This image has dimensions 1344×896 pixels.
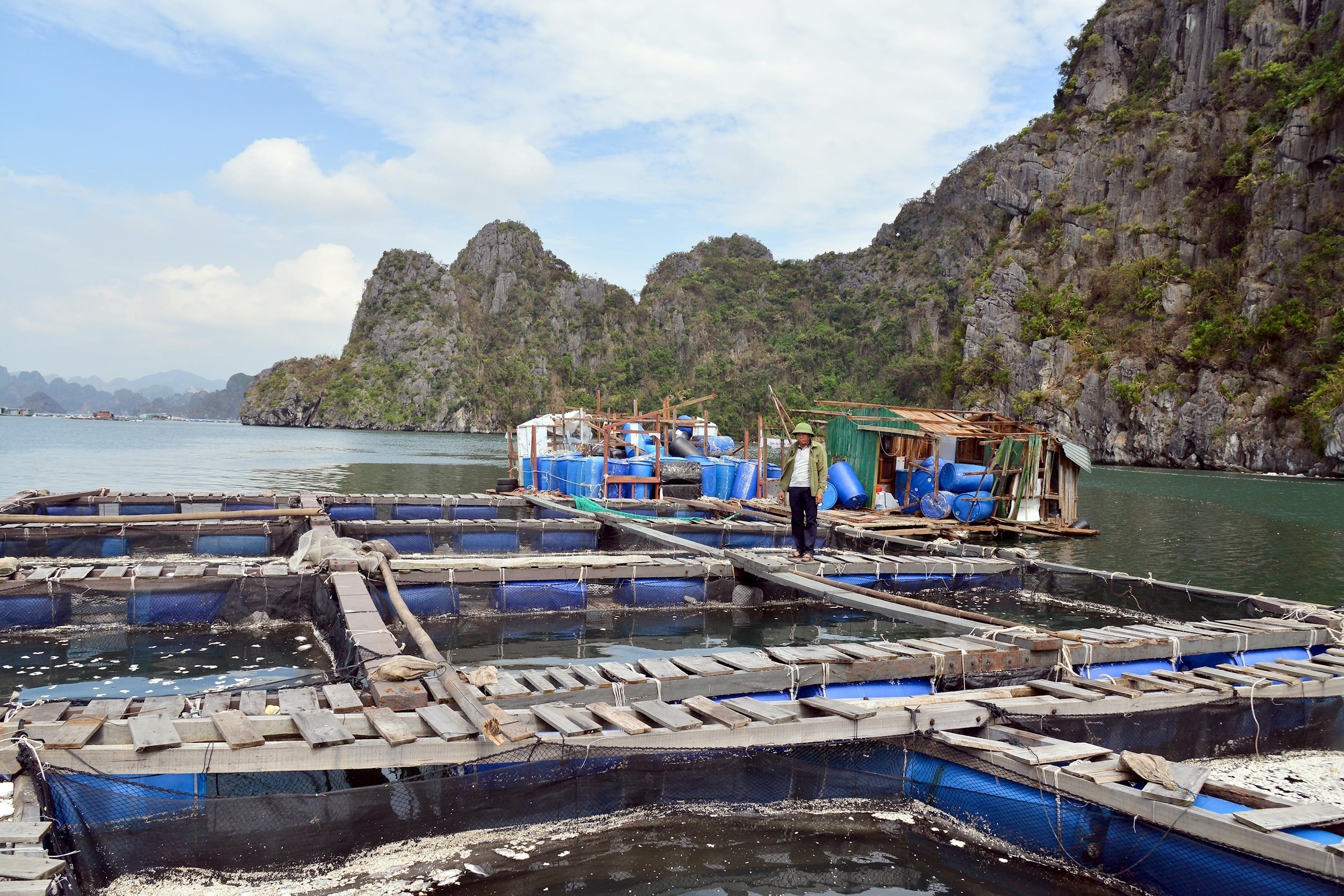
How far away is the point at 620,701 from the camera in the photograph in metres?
5.63

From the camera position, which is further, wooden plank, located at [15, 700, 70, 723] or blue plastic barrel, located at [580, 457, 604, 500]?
blue plastic barrel, located at [580, 457, 604, 500]

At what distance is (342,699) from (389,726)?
0.67 m

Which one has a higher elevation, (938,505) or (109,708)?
(938,505)

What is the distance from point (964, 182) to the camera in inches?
3504

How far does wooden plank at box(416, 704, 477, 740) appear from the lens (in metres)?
4.57

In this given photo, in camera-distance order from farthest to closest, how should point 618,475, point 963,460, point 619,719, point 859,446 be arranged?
point 963,460 < point 859,446 < point 618,475 < point 619,719

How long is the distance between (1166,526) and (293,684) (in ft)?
79.2

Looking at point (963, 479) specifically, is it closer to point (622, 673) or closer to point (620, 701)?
point (622, 673)

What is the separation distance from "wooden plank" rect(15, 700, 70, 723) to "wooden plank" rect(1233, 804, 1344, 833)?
623 centimetres

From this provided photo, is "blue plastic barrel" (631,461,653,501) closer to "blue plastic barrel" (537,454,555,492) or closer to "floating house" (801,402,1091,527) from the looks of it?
"blue plastic barrel" (537,454,555,492)

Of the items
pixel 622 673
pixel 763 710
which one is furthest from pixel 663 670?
pixel 763 710

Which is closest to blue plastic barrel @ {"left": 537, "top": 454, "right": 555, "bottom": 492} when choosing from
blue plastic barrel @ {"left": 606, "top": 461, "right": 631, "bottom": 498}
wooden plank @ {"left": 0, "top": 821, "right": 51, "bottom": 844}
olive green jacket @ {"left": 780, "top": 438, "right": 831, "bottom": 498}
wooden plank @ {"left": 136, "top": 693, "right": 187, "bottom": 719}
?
blue plastic barrel @ {"left": 606, "top": 461, "right": 631, "bottom": 498}

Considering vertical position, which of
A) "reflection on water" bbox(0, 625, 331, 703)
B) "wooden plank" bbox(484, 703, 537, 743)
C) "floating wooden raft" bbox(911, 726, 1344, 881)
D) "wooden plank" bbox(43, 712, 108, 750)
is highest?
"wooden plank" bbox(43, 712, 108, 750)

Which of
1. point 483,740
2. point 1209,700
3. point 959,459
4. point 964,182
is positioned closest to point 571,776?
point 483,740
